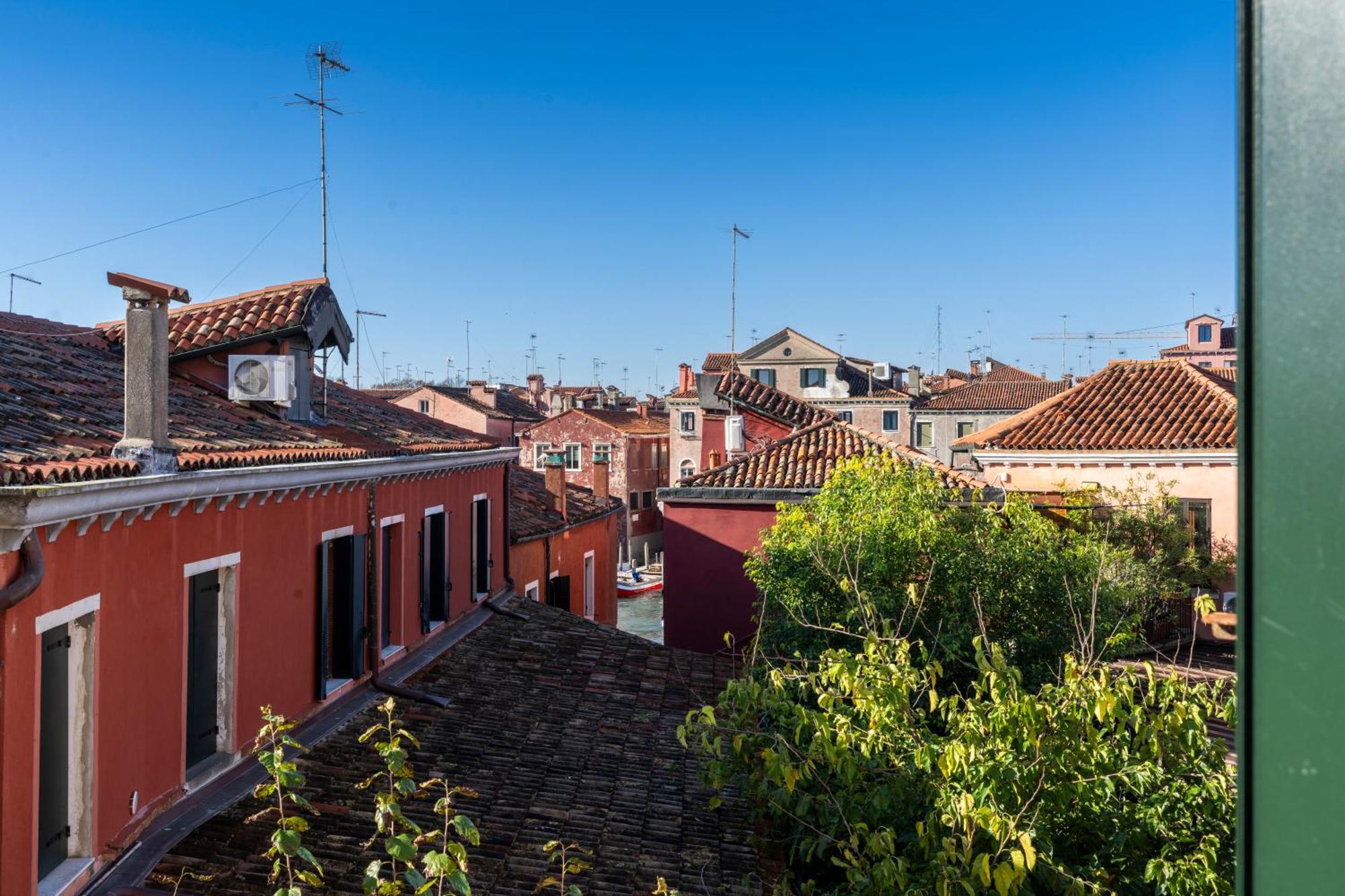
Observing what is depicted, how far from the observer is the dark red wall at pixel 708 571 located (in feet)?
49.7

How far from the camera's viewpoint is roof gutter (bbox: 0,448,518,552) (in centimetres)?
462

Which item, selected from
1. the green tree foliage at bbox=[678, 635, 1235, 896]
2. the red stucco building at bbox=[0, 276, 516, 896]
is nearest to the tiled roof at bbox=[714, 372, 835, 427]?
the red stucco building at bbox=[0, 276, 516, 896]

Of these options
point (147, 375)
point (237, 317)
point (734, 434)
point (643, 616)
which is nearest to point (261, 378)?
point (237, 317)

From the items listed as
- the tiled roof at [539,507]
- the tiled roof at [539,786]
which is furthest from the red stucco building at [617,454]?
the tiled roof at [539,786]

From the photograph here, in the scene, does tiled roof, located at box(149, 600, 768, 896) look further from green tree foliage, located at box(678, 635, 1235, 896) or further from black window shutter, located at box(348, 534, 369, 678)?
green tree foliage, located at box(678, 635, 1235, 896)

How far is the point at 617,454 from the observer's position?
48719 mm

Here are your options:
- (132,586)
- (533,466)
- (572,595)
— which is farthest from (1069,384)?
(132,586)

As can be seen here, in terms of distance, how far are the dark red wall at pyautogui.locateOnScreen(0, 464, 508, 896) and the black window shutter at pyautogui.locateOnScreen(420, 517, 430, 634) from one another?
2.18 m

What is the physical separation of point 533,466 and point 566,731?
40.2 metres

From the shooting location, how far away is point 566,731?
979 cm

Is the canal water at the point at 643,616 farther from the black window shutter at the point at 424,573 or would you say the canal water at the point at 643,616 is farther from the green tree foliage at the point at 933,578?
the green tree foliage at the point at 933,578

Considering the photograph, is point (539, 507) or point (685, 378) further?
point (685, 378)

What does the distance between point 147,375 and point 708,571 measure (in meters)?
9.93

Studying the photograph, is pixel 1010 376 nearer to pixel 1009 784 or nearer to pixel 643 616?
pixel 643 616
